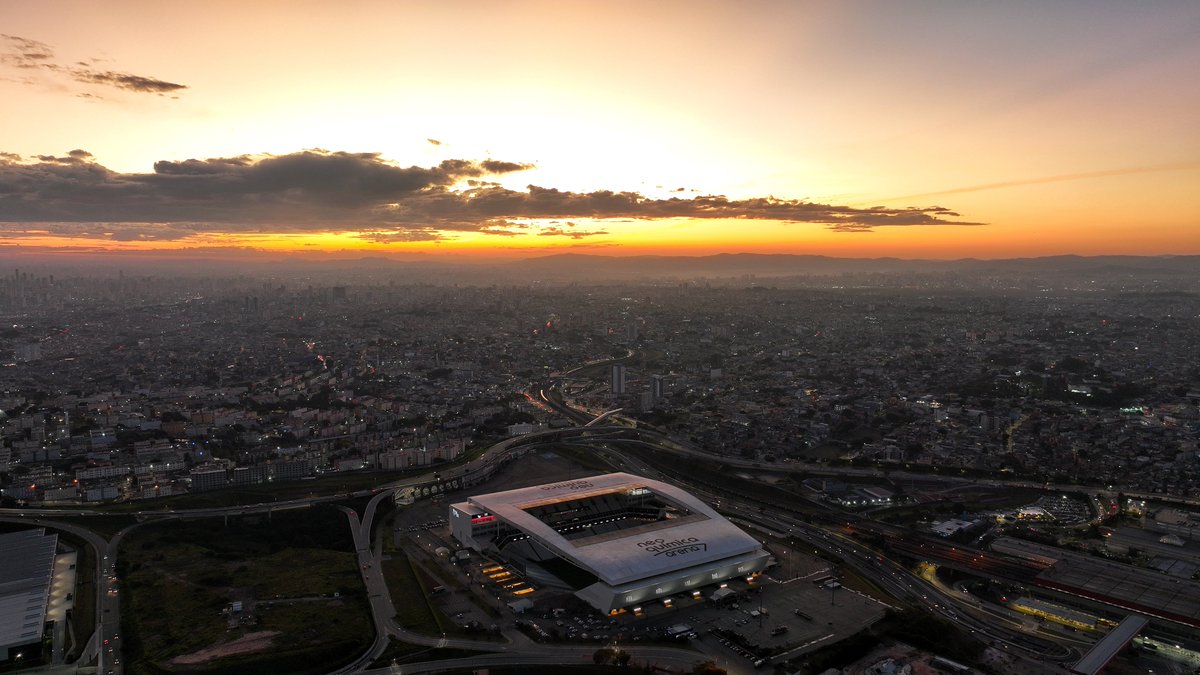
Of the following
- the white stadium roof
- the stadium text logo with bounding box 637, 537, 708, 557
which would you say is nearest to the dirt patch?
the white stadium roof

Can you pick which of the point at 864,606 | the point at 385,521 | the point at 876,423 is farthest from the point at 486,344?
the point at 864,606

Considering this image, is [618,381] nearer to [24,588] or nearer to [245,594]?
[245,594]

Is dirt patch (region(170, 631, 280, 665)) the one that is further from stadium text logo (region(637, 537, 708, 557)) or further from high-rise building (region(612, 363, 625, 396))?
high-rise building (region(612, 363, 625, 396))

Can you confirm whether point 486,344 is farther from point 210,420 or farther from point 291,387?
point 210,420

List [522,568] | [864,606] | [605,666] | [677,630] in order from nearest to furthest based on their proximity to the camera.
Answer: [605,666], [677,630], [864,606], [522,568]

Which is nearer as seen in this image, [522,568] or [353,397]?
[522,568]

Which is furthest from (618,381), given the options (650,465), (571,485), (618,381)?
(571,485)

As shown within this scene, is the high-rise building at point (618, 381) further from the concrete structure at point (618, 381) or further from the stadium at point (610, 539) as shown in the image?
the stadium at point (610, 539)
